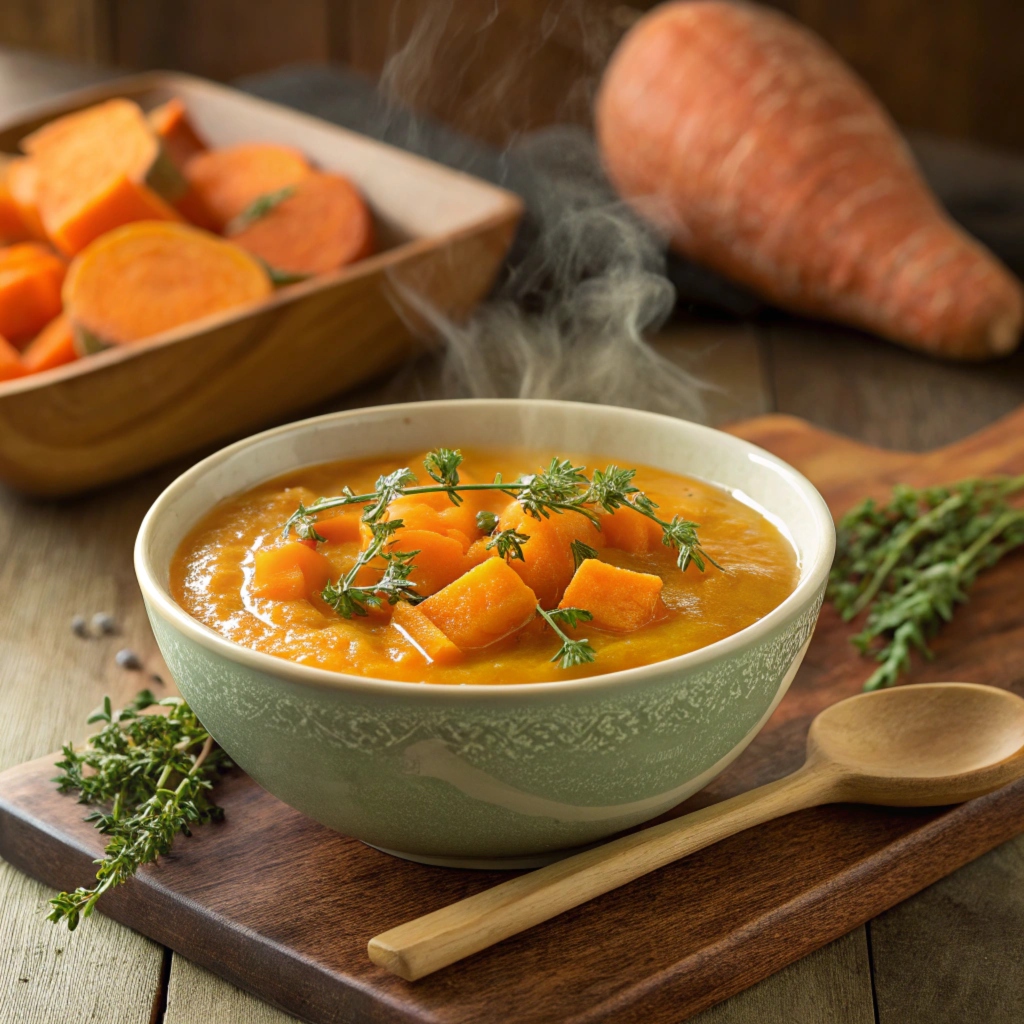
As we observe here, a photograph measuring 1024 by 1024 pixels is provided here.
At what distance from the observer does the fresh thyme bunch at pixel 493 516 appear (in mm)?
1481

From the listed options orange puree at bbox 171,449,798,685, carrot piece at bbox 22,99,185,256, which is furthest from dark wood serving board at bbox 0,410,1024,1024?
carrot piece at bbox 22,99,185,256

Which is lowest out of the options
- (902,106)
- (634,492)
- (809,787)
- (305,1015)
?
(902,106)

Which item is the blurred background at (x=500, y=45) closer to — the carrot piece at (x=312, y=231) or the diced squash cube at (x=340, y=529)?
the carrot piece at (x=312, y=231)

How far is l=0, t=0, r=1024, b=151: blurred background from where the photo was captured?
5.96 m

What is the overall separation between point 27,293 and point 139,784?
160 cm

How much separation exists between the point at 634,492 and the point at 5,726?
1.06 meters

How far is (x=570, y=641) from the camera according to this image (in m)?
1.39

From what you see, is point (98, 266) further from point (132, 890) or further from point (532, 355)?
point (132, 890)

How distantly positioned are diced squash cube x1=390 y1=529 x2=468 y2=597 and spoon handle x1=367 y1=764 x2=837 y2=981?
35 cm

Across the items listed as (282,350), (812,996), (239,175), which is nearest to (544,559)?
(812,996)

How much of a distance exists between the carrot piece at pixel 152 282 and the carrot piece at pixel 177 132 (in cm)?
83

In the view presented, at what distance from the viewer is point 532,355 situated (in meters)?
2.40

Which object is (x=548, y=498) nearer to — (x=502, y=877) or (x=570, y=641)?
(x=570, y=641)

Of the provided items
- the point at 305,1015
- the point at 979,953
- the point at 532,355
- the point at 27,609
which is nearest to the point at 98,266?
the point at 27,609
